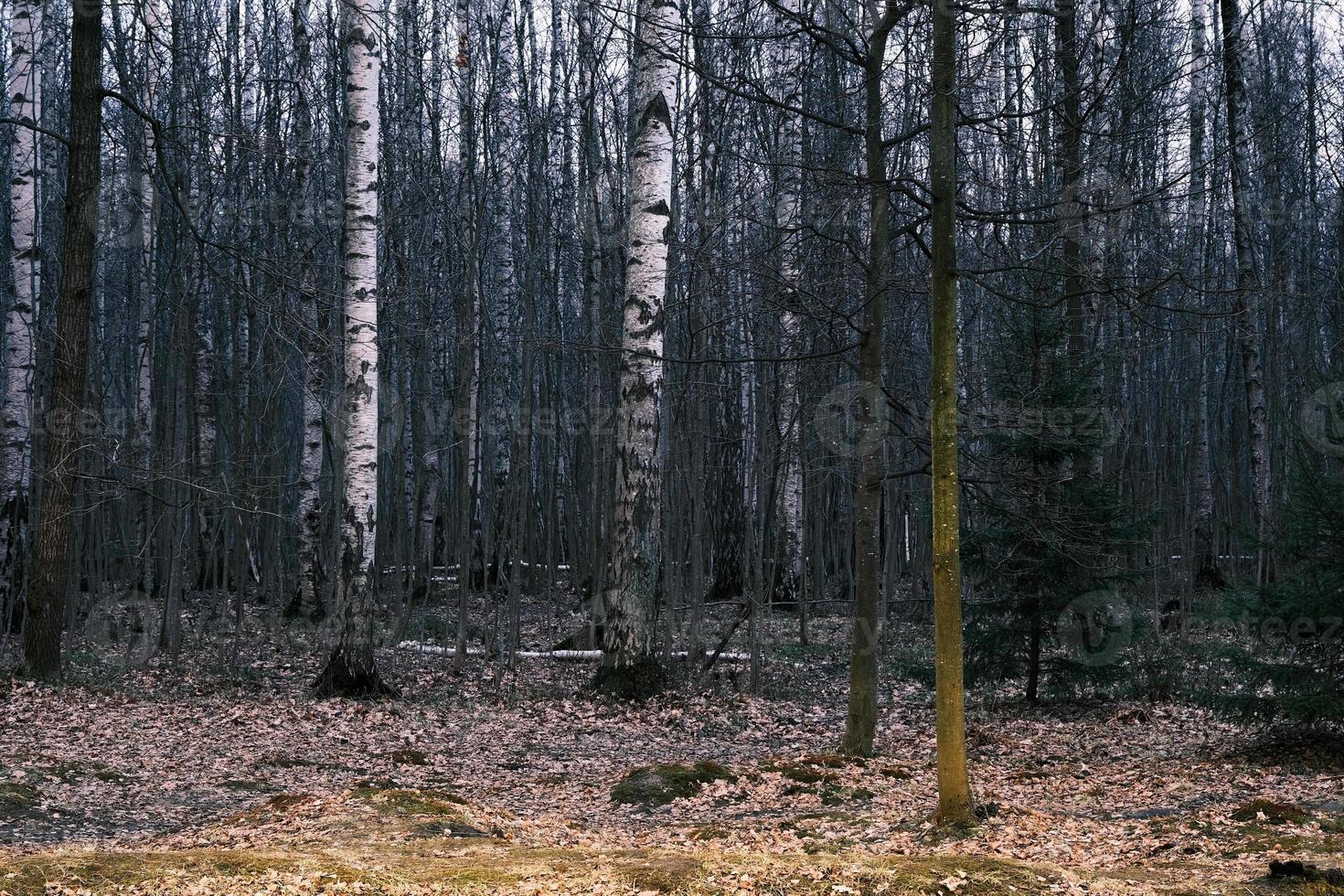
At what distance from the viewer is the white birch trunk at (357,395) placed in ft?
35.7

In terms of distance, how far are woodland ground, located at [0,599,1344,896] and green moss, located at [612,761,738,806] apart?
7 cm

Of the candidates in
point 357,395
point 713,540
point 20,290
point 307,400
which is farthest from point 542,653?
point 713,540

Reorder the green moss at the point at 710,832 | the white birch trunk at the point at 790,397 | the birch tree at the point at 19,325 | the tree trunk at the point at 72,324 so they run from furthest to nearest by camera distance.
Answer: the white birch trunk at the point at 790,397 < the birch tree at the point at 19,325 < the tree trunk at the point at 72,324 < the green moss at the point at 710,832

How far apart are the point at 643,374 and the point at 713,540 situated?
1162 centimetres

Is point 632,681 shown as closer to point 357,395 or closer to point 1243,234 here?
point 357,395

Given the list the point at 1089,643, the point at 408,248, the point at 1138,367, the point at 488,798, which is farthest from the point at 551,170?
the point at 488,798

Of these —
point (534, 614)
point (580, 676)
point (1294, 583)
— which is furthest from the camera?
point (534, 614)

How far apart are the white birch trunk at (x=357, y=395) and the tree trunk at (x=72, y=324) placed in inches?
87.1

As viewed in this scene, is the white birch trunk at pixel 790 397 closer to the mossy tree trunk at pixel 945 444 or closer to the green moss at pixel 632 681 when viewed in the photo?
the green moss at pixel 632 681

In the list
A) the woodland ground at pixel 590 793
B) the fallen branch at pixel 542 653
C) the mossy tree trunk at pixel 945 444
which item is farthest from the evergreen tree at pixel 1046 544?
the mossy tree trunk at pixel 945 444

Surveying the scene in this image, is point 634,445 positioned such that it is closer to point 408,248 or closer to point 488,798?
point 488,798

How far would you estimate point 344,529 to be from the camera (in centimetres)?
1091

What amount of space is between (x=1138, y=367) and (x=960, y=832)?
63.4 feet

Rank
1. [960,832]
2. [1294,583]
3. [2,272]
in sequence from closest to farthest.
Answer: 1. [960,832]
2. [1294,583]
3. [2,272]
